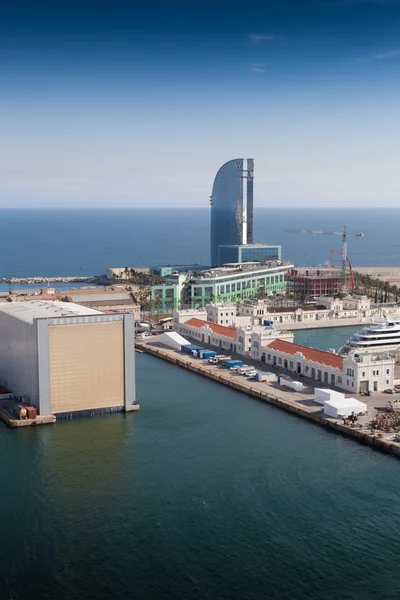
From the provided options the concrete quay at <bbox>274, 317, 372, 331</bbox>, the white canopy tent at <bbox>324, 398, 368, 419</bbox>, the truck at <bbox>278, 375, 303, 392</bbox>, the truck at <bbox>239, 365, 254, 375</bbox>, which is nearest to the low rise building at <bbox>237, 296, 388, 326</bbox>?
the concrete quay at <bbox>274, 317, 372, 331</bbox>

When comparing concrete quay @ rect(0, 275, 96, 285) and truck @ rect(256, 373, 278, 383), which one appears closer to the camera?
truck @ rect(256, 373, 278, 383)

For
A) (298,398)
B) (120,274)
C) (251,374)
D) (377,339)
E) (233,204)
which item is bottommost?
(298,398)

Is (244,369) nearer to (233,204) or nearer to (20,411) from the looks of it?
(20,411)

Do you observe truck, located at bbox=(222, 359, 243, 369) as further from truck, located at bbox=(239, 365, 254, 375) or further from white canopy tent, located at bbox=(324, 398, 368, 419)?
Answer: white canopy tent, located at bbox=(324, 398, 368, 419)

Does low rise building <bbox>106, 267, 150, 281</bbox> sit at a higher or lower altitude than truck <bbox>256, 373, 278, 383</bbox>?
higher

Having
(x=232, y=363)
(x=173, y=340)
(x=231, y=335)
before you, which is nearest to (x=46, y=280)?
(x=173, y=340)

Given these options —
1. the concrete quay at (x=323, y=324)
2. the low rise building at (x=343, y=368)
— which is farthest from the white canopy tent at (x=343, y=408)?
the concrete quay at (x=323, y=324)
